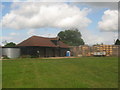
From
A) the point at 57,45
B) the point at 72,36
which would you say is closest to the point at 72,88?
the point at 57,45

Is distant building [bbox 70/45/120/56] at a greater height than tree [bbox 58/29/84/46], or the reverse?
tree [bbox 58/29/84/46]

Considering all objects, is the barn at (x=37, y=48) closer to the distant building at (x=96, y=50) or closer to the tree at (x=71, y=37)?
the distant building at (x=96, y=50)

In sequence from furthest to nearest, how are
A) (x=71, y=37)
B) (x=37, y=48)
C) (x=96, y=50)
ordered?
1. (x=71, y=37)
2. (x=96, y=50)
3. (x=37, y=48)

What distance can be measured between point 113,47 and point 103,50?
84.3 inches

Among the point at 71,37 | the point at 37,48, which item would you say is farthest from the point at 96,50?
the point at 71,37

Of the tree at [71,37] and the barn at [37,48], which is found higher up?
the tree at [71,37]

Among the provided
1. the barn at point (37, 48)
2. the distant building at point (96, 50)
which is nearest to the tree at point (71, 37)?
the distant building at point (96, 50)

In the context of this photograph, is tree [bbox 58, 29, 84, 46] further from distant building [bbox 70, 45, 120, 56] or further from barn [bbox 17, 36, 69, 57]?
barn [bbox 17, 36, 69, 57]

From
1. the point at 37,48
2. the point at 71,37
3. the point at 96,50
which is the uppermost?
the point at 71,37

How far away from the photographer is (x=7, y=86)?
7.23m

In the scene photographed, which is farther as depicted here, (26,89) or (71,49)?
(71,49)

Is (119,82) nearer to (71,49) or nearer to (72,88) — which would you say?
(72,88)

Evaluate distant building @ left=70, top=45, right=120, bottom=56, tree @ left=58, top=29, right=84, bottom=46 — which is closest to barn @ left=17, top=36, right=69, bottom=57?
distant building @ left=70, top=45, right=120, bottom=56

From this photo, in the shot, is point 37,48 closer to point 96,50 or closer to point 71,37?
point 96,50
